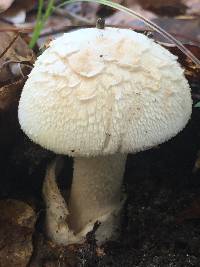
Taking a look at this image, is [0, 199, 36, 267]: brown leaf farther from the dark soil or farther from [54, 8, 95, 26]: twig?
[54, 8, 95, 26]: twig

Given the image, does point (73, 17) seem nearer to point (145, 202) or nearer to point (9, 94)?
point (9, 94)

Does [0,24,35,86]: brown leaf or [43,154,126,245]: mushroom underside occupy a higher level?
[0,24,35,86]: brown leaf

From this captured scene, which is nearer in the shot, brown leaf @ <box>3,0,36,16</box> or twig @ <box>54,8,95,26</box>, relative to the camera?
brown leaf @ <box>3,0,36,16</box>

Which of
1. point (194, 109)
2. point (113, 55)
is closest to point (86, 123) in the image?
point (113, 55)

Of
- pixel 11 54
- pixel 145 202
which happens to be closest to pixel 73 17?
pixel 11 54

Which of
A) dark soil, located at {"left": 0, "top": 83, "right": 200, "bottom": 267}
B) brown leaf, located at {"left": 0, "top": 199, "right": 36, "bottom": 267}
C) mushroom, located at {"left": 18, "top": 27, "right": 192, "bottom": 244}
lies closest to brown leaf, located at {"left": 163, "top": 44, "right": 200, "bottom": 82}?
dark soil, located at {"left": 0, "top": 83, "right": 200, "bottom": 267}
